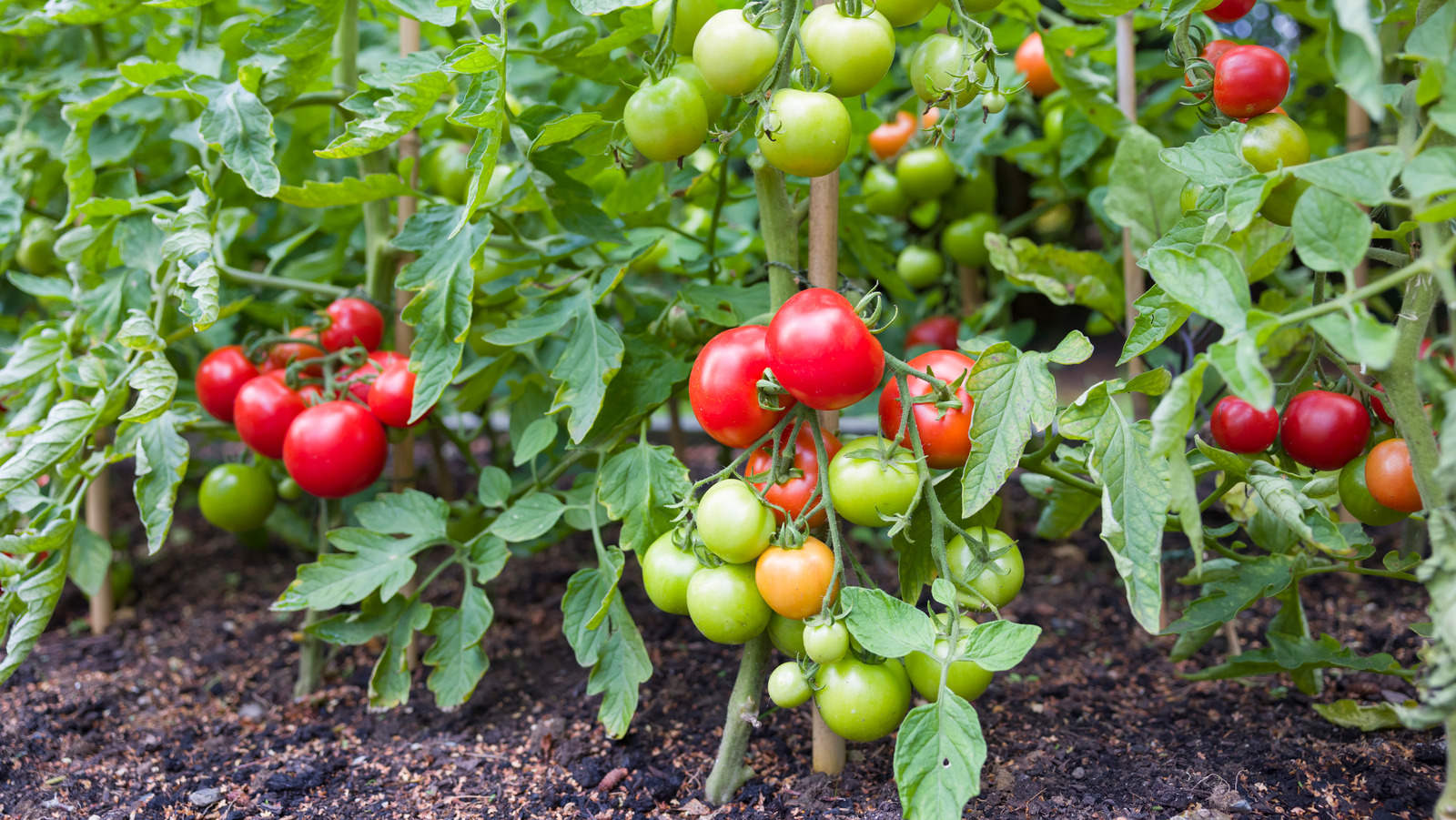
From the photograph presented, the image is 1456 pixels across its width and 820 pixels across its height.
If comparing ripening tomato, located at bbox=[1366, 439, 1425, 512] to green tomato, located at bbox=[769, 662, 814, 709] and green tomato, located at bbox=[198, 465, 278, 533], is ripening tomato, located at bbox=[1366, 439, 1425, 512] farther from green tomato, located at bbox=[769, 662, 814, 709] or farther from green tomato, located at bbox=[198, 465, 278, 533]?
green tomato, located at bbox=[198, 465, 278, 533]

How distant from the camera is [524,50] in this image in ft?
3.18

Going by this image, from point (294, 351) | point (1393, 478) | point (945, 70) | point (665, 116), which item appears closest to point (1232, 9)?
point (945, 70)

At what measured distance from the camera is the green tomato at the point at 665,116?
0.76 metres

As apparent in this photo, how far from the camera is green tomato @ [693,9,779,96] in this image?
2.31ft

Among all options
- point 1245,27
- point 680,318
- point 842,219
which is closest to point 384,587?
point 680,318

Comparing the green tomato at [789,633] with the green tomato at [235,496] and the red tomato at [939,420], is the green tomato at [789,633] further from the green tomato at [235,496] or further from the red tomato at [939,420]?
the green tomato at [235,496]

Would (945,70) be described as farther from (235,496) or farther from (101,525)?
(101,525)

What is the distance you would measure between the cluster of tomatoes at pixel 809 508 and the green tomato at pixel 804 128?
0.11 m

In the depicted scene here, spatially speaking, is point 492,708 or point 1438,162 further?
point 492,708

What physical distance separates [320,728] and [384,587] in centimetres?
29

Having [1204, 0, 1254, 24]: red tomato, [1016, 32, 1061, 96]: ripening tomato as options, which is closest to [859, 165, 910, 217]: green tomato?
[1016, 32, 1061, 96]: ripening tomato

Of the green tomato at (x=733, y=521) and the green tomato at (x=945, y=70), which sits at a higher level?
the green tomato at (x=945, y=70)

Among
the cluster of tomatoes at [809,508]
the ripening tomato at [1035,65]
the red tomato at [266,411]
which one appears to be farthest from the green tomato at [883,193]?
the red tomato at [266,411]

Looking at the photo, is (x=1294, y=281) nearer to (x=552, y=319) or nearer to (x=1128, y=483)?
(x=1128, y=483)
